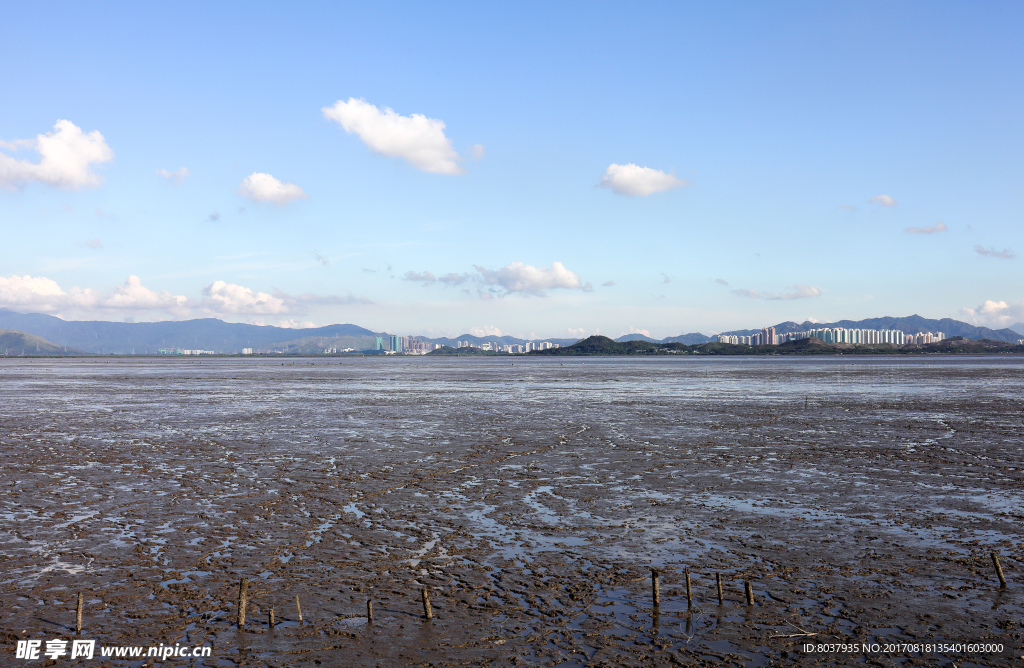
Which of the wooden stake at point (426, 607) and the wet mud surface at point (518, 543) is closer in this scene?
the wet mud surface at point (518, 543)

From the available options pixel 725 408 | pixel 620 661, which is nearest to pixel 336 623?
pixel 620 661

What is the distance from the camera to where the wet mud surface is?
1182 centimetres

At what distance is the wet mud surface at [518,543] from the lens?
1182cm

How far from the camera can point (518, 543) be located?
17.4 metres

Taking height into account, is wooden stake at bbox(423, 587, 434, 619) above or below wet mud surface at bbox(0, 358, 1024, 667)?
above

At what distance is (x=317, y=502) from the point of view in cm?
2198

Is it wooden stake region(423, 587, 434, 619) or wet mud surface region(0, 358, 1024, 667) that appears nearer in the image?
wet mud surface region(0, 358, 1024, 667)

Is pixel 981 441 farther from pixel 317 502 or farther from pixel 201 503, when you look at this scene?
pixel 201 503

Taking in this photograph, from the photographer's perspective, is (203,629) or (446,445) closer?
(203,629)

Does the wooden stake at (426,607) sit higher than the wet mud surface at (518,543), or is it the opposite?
the wooden stake at (426,607)

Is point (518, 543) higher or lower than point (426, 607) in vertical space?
lower

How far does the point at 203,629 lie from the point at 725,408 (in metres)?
47.1

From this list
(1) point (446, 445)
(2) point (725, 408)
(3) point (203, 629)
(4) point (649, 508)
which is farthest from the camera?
(2) point (725, 408)

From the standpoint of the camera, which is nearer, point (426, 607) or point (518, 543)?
point (426, 607)
